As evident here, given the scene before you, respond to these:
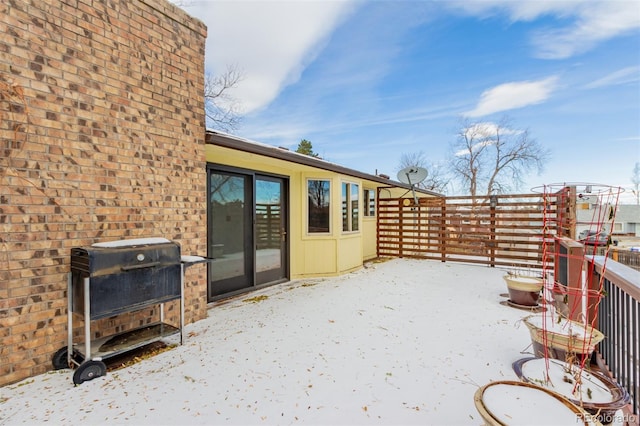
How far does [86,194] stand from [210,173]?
6.73 ft

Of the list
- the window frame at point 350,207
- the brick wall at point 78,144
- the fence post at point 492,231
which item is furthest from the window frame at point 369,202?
the brick wall at point 78,144

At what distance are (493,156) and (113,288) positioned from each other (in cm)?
2604

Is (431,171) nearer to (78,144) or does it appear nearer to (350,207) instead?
(350,207)

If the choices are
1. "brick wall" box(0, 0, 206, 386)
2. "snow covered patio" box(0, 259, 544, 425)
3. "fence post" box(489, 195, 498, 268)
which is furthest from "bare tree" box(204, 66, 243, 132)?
"fence post" box(489, 195, 498, 268)

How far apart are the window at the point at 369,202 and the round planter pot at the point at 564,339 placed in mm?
7227

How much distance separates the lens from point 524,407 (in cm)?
159

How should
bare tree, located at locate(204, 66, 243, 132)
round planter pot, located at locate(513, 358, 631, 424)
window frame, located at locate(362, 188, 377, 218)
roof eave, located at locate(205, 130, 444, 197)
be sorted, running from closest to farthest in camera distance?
round planter pot, located at locate(513, 358, 631, 424)
roof eave, located at locate(205, 130, 444, 197)
window frame, located at locate(362, 188, 377, 218)
bare tree, located at locate(204, 66, 243, 132)

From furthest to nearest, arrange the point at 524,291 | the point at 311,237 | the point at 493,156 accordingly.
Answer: the point at 493,156
the point at 311,237
the point at 524,291

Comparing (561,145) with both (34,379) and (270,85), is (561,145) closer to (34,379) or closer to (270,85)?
(270,85)

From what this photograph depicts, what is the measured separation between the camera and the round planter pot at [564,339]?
2395 mm

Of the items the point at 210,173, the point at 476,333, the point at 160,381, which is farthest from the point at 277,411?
the point at 210,173

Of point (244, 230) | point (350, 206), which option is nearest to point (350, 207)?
point (350, 206)

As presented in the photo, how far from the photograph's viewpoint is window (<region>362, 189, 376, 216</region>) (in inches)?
394

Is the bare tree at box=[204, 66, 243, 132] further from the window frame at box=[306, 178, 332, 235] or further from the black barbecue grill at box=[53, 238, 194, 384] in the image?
the black barbecue grill at box=[53, 238, 194, 384]
